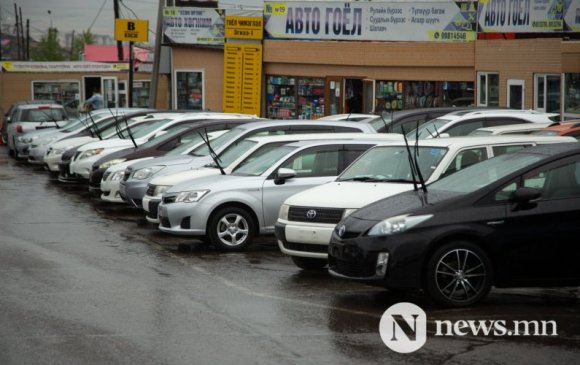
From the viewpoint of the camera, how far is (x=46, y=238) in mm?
15133

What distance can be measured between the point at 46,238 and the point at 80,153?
7276 mm

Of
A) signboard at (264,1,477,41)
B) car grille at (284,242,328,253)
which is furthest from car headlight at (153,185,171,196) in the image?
signboard at (264,1,477,41)

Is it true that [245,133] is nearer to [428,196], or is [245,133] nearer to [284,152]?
[284,152]

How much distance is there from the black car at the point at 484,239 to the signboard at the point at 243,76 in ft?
90.4

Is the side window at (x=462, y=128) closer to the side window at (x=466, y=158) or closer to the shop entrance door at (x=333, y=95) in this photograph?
the side window at (x=466, y=158)

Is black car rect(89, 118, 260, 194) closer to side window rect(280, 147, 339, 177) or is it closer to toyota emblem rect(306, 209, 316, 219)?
side window rect(280, 147, 339, 177)

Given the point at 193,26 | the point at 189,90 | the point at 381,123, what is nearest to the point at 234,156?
the point at 381,123

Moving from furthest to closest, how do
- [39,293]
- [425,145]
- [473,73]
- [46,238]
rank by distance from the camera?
[473,73], [46,238], [425,145], [39,293]

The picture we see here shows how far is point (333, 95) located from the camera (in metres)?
34.3

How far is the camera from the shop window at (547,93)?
26953 mm

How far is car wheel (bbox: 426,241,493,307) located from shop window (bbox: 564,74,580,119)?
56.1 feet

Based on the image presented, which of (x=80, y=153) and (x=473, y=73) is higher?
(x=473, y=73)

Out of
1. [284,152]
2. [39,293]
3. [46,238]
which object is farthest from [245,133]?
[39,293]

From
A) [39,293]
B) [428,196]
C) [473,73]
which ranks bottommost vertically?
[39,293]
